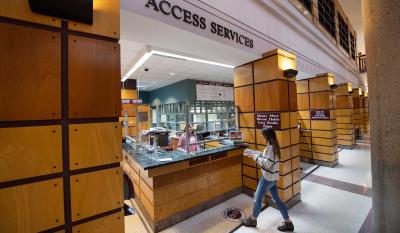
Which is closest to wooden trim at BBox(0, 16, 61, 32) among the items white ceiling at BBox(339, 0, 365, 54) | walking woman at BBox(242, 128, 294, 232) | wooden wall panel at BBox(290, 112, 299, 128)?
walking woman at BBox(242, 128, 294, 232)

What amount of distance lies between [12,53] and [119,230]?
150cm

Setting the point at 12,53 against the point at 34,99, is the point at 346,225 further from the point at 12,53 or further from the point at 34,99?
the point at 12,53

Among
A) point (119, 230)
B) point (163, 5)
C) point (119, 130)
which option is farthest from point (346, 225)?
point (163, 5)

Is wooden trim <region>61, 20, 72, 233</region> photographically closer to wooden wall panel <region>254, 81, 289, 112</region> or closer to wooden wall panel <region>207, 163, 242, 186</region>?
wooden wall panel <region>207, 163, 242, 186</region>

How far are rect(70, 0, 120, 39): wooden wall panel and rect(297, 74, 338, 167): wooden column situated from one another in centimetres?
655

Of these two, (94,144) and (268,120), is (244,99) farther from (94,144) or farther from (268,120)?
(94,144)

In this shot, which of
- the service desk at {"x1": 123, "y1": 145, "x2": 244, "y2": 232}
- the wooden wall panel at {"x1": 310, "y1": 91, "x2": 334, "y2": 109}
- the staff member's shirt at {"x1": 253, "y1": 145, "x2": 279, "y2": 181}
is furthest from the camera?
the wooden wall panel at {"x1": 310, "y1": 91, "x2": 334, "y2": 109}

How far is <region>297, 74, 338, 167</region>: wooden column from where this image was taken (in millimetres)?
5969

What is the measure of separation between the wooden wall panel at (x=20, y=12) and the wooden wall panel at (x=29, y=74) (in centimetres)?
3

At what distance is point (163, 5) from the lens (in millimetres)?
2295

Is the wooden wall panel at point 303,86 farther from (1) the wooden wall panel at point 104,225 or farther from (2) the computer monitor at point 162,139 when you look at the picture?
(1) the wooden wall panel at point 104,225

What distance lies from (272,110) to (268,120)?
221 mm

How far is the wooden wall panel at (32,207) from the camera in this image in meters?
1.12

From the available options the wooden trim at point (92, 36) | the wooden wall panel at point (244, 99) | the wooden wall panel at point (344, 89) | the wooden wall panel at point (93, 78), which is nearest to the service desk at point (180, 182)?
the wooden wall panel at point (244, 99)
